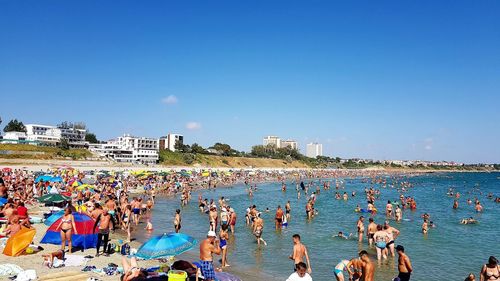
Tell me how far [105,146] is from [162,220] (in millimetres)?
84332

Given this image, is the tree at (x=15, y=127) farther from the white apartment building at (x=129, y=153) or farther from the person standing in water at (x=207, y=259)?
the person standing in water at (x=207, y=259)

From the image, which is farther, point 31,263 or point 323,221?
point 323,221

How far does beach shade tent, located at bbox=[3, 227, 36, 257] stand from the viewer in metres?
10.1

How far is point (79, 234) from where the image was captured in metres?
11.2

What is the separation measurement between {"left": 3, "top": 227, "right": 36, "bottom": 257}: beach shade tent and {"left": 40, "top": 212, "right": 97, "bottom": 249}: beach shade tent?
0.80 m

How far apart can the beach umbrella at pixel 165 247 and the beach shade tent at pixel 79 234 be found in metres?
4.12

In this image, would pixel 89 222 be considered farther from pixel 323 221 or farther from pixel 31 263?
pixel 323 221

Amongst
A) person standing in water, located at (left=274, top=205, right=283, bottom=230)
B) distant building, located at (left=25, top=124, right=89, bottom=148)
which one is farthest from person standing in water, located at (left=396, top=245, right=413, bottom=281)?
distant building, located at (left=25, top=124, right=89, bottom=148)

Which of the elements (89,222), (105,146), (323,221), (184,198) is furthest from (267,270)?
(105,146)

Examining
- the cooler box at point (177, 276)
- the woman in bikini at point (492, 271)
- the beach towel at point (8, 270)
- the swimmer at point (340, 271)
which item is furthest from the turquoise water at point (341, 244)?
the beach towel at point (8, 270)

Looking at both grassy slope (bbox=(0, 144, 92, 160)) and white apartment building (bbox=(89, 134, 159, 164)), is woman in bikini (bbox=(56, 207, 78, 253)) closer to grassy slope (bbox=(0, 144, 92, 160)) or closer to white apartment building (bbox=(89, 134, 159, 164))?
grassy slope (bbox=(0, 144, 92, 160))

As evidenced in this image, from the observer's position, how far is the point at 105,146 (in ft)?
320

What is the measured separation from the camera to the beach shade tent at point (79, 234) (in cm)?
1124

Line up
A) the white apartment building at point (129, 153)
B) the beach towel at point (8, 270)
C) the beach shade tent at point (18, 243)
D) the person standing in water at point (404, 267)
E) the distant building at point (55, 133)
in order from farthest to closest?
the distant building at point (55, 133) → the white apartment building at point (129, 153) → the beach shade tent at point (18, 243) → the beach towel at point (8, 270) → the person standing in water at point (404, 267)
